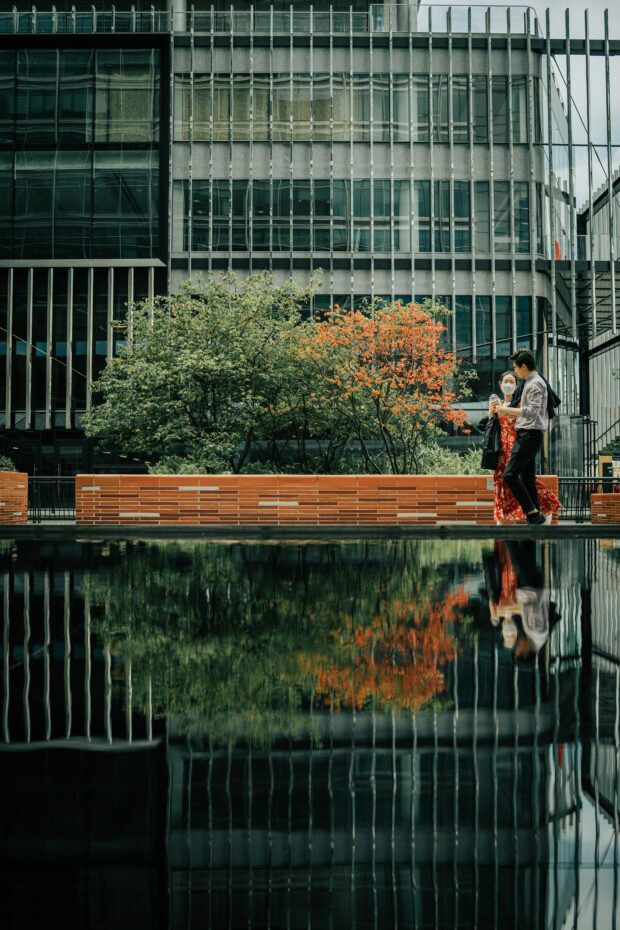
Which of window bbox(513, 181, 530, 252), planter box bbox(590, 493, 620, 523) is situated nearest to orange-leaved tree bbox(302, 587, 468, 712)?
planter box bbox(590, 493, 620, 523)

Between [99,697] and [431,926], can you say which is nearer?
[431,926]

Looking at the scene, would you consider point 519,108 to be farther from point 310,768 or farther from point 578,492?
point 310,768

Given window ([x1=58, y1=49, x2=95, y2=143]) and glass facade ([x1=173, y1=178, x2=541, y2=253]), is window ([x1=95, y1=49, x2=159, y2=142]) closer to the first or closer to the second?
window ([x1=58, y1=49, x2=95, y2=143])

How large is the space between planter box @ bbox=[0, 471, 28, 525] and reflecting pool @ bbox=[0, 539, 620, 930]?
557 inches

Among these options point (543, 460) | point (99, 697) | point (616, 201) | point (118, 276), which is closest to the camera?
point (99, 697)

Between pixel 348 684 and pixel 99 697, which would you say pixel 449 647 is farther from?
pixel 99 697

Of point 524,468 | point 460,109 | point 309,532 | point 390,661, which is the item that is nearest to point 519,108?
point 460,109

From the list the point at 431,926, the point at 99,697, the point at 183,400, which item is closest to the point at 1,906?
the point at 431,926

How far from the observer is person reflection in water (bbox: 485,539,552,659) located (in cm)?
609

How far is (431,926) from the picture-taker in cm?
234

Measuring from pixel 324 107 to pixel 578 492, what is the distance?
29.7 metres

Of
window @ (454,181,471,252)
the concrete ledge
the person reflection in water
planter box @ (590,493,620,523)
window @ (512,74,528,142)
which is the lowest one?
the person reflection in water

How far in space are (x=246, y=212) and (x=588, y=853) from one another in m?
44.2

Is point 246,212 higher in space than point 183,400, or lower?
higher
